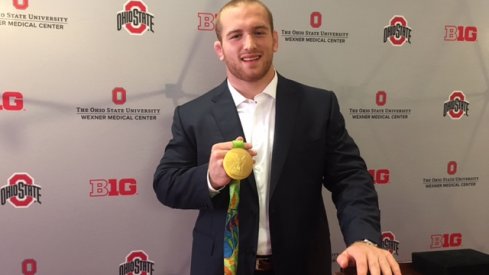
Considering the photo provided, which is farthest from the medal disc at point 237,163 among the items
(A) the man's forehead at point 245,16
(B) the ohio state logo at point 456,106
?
(B) the ohio state logo at point 456,106

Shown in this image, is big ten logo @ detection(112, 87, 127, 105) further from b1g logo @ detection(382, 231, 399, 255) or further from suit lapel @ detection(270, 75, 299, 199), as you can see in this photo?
b1g logo @ detection(382, 231, 399, 255)

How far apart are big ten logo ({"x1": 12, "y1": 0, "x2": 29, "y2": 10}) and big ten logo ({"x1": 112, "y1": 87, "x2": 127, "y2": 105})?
1.64 feet

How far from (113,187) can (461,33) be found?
1.95 meters

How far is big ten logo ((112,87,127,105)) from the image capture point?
5.94 ft

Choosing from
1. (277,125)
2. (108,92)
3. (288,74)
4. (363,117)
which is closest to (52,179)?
(108,92)

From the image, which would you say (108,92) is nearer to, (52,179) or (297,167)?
(52,179)

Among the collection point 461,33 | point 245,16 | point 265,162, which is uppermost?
point 461,33

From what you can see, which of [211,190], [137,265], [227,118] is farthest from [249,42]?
[137,265]

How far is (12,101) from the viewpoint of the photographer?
1.72 m

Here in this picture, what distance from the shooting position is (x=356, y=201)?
4.18ft

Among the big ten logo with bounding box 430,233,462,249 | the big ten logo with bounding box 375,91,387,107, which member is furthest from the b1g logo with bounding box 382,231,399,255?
the big ten logo with bounding box 375,91,387,107

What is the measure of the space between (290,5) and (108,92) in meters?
0.95

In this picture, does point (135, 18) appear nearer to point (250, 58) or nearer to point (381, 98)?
point (250, 58)

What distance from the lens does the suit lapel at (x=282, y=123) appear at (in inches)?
52.3
